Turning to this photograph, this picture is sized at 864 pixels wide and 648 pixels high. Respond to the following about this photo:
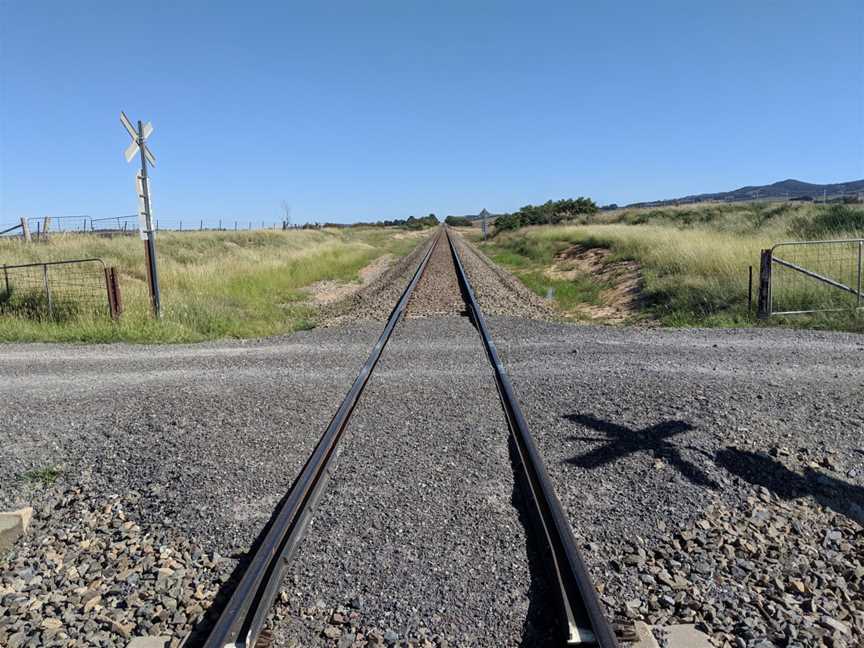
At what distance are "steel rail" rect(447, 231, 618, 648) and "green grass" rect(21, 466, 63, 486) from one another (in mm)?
3538

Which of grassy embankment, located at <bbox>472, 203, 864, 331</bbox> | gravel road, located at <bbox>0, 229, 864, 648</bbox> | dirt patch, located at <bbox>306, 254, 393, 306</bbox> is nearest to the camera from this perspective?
gravel road, located at <bbox>0, 229, 864, 648</bbox>

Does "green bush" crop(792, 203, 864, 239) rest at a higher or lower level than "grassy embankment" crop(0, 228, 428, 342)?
higher

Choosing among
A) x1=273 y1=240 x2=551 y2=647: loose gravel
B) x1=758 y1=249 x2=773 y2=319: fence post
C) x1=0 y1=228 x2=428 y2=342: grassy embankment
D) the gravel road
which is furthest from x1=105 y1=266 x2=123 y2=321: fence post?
x1=758 y1=249 x2=773 y2=319: fence post

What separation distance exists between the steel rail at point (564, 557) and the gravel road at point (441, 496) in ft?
0.49

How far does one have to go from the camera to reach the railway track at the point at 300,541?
127 inches

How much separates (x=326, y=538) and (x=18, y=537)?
2.01 metres

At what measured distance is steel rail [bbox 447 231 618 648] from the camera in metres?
3.21

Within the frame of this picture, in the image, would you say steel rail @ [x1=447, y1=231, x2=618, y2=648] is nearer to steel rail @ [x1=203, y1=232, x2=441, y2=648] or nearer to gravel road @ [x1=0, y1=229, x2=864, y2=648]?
gravel road @ [x1=0, y1=229, x2=864, y2=648]

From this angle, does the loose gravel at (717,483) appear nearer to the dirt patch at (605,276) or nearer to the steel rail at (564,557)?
the steel rail at (564,557)

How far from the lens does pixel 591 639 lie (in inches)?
125

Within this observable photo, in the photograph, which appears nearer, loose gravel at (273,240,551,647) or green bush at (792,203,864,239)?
loose gravel at (273,240,551,647)

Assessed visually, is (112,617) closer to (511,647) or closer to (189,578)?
(189,578)

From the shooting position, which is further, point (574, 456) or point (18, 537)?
point (574, 456)

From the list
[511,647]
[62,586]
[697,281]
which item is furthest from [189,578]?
[697,281]
